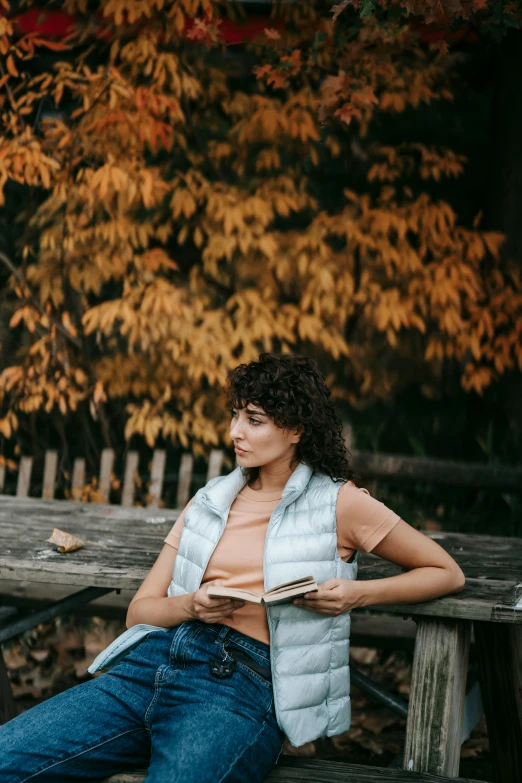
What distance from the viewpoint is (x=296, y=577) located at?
2107 millimetres

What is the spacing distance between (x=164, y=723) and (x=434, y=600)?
2.54 ft

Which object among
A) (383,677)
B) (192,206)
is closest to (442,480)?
(383,677)

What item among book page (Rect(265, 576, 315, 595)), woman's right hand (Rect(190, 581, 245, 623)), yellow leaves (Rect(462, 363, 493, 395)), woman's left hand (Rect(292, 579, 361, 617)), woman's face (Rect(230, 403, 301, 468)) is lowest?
woman's right hand (Rect(190, 581, 245, 623))

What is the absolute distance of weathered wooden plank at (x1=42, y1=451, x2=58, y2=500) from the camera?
476 cm

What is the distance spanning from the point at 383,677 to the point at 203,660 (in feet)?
7.49

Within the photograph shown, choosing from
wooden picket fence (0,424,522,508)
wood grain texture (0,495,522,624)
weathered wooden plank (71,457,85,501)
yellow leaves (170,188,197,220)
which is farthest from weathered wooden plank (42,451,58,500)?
yellow leaves (170,188,197,220)

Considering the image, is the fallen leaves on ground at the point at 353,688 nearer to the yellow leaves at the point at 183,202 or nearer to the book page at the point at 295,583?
the book page at the point at 295,583

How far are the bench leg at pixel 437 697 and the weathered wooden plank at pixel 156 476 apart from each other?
238 centimetres

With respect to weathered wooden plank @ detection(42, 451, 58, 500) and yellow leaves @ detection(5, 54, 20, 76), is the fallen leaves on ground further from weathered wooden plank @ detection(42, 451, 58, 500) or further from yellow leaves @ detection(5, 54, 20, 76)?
yellow leaves @ detection(5, 54, 20, 76)

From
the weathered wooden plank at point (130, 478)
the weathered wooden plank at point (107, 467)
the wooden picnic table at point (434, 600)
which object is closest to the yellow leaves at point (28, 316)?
the weathered wooden plank at point (107, 467)

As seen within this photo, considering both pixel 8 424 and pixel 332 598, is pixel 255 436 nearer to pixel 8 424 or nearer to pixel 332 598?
pixel 332 598

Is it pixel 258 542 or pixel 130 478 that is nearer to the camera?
pixel 258 542

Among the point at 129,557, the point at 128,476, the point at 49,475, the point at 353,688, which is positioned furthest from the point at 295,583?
the point at 49,475

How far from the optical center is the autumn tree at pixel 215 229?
15.2 ft
